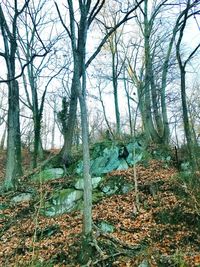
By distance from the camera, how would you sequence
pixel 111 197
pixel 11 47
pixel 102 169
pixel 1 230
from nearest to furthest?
pixel 1 230
pixel 111 197
pixel 102 169
pixel 11 47

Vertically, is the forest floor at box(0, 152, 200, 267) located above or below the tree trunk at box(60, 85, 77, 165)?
below

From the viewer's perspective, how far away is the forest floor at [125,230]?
7000 mm

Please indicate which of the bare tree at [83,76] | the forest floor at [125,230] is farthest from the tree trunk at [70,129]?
the bare tree at [83,76]

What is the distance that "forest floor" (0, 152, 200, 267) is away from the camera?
7000 millimetres

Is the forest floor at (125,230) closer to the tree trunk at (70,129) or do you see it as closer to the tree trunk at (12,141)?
the tree trunk at (12,141)

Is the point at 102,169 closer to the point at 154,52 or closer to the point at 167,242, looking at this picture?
the point at 167,242

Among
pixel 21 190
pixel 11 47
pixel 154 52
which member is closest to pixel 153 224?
pixel 21 190

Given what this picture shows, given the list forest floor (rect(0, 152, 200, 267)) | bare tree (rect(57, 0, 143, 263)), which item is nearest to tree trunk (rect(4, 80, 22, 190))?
forest floor (rect(0, 152, 200, 267))

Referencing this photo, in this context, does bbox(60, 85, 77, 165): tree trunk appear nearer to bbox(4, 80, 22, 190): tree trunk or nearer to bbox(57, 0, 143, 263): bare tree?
bbox(4, 80, 22, 190): tree trunk

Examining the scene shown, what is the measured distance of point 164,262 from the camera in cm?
662

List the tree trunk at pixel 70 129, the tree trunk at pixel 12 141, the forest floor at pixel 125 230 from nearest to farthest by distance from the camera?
the forest floor at pixel 125 230, the tree trunk at pixel 12 141, the tree trunk at pixel 70 129

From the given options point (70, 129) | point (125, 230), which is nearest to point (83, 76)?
point (125, 230)

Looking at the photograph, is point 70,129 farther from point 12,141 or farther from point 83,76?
point 83,76

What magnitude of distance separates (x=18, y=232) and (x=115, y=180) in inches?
149
